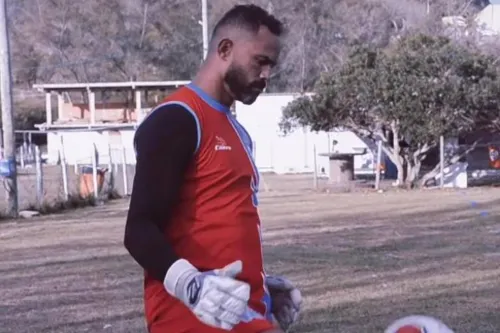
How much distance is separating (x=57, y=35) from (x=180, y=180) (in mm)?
73630

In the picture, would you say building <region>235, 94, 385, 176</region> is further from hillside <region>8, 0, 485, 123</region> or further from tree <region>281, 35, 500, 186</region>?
hillside <region>8, 0, 485, 123</region>

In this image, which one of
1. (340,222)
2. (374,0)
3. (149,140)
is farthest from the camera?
(374,0)

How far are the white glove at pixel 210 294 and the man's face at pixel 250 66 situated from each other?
66 cm

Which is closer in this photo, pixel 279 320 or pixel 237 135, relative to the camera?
pixel 237 135

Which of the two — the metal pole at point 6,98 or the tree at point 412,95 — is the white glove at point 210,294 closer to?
the metal pole at point 6,98

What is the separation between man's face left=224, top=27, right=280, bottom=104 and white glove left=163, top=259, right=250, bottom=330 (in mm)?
659

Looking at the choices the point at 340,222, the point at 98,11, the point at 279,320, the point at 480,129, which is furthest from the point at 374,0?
the point at 279,320

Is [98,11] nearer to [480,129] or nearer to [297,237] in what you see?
[480,129]

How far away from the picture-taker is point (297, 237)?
56.8 ft

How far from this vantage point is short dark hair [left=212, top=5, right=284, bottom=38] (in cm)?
383

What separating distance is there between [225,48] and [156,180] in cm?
52

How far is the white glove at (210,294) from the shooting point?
3.39m

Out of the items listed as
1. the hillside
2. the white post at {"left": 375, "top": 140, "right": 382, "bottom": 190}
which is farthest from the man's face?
the hillside

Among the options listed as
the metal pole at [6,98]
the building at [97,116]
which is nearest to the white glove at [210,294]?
Result: the metal pole at [6,98]
